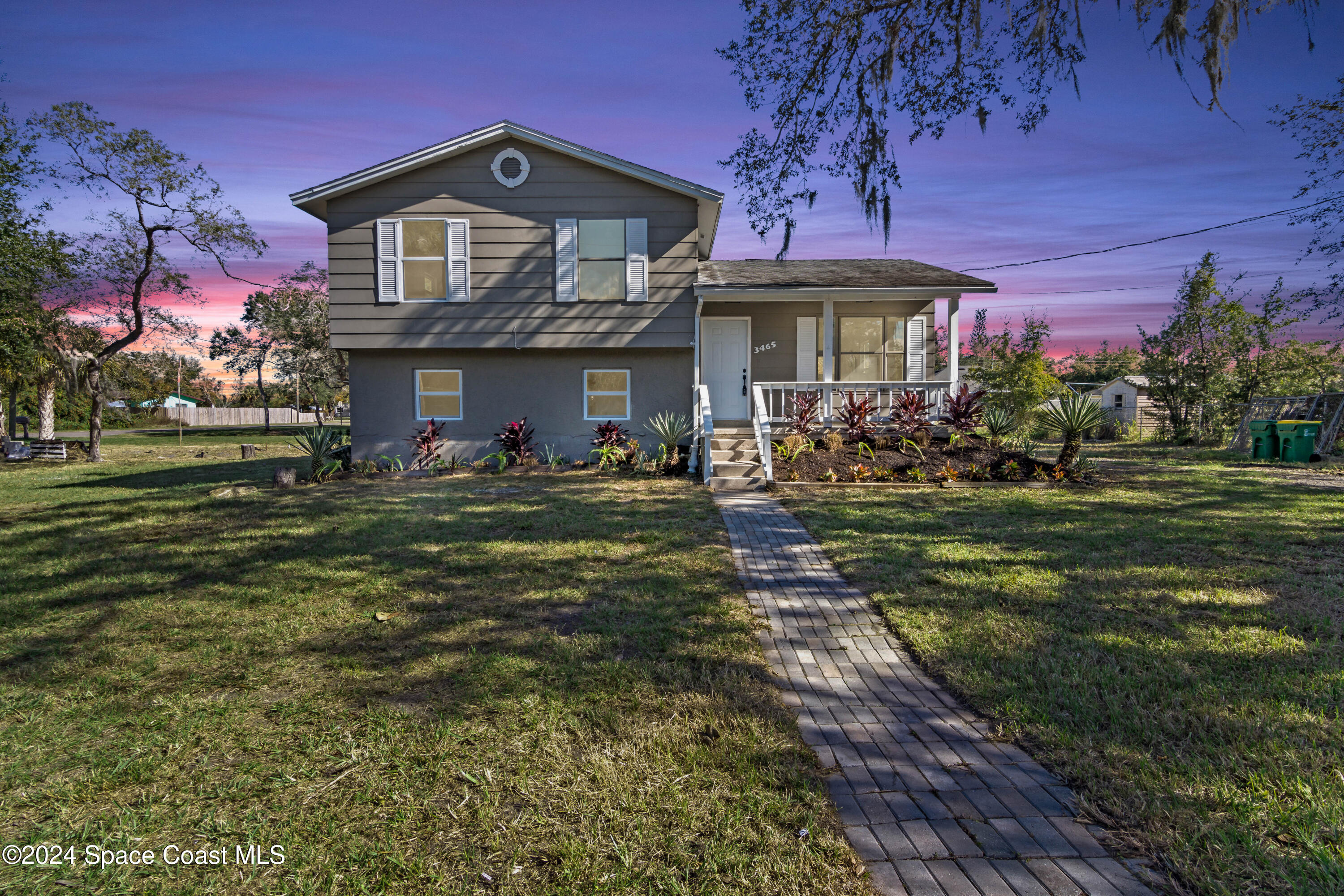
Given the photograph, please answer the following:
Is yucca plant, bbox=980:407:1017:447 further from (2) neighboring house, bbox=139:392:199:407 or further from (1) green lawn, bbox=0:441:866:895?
(2) neighboring house, bbox=139:392:199:407

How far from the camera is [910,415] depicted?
11664 millimetres

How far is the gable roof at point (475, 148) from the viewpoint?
1241 cm

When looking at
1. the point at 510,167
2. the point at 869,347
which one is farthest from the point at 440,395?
the point at 869,347

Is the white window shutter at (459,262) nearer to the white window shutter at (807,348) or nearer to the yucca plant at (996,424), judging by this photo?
the white window shutter at (807,348)

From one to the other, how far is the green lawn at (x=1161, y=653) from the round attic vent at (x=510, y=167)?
944cm

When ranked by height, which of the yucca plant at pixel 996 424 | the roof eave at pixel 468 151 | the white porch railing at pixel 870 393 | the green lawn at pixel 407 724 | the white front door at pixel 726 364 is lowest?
the green lawn at pixel 407 724

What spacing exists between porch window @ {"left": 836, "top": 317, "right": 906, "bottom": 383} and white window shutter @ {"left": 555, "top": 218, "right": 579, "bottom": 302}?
6618 millimetres

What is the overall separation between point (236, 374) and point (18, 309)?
23657 mm

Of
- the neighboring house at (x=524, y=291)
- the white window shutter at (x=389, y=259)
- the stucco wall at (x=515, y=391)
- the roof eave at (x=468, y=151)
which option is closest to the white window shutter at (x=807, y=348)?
the neighboring house at (x=524, y=291)

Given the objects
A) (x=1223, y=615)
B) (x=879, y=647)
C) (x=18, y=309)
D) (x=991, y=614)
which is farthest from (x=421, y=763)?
(x=18, y=309)

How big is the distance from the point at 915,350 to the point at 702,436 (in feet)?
22.5

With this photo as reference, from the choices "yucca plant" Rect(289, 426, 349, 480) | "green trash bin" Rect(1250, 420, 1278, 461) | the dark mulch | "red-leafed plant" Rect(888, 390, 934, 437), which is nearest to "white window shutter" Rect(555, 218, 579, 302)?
"yucca plant" Rect(289, 426, 349, 480)

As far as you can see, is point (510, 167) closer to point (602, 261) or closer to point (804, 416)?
point (602, 261)

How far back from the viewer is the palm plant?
1258 centimetres
